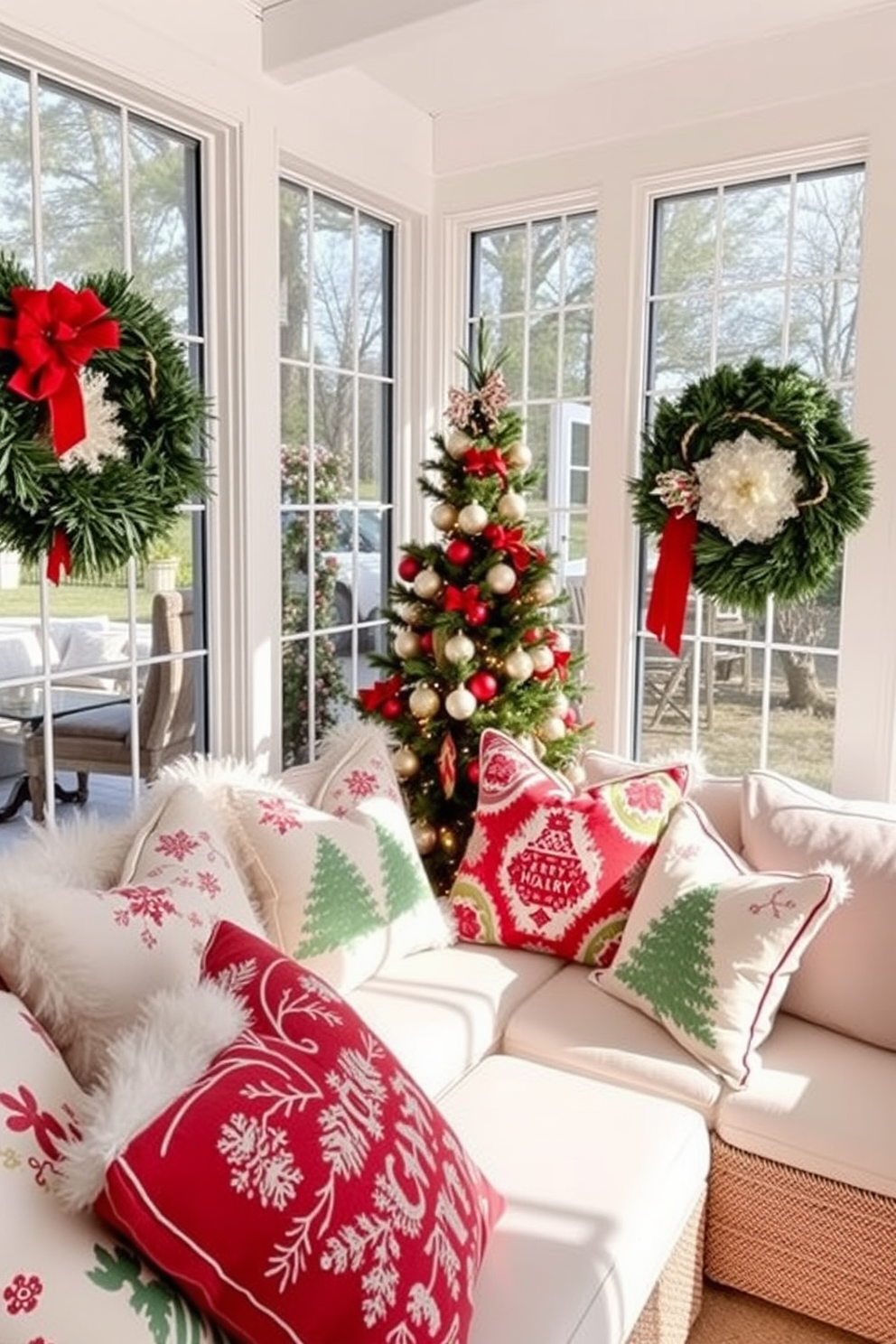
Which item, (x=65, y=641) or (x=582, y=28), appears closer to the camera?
(x=65, y=641)

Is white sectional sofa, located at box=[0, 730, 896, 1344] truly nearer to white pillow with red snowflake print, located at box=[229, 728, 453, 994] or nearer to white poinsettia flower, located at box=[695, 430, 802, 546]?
white pillow with red snowflake print, located at box=[229, 728, 453, 994]

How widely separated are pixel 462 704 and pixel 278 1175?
163cm

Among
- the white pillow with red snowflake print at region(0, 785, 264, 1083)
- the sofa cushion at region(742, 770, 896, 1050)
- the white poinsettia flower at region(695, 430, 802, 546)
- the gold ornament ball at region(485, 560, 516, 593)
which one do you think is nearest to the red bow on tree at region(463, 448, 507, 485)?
the gold ornament ball at region(485, 560, 516, 593)

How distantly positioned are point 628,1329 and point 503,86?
10.4 ft

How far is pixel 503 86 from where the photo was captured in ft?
9.89

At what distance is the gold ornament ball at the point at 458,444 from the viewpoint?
2.69m

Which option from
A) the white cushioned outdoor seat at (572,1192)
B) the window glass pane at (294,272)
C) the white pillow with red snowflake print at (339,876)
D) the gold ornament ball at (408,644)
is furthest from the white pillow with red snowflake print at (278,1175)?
the window glass pane at (294,272)

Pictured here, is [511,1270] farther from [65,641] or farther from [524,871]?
[65,641]

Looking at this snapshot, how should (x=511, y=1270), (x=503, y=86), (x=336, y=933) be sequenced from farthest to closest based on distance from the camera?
(x=503, y=86) < (x=336, y=933) < (x=511, y=1270)

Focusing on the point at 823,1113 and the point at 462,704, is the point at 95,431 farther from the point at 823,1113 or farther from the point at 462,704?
the point at 823,1113

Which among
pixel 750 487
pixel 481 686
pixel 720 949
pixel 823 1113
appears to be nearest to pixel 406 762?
pixel 481 686

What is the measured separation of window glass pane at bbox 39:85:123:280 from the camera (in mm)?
2217

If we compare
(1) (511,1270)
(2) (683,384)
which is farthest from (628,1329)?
(2) (683,384)

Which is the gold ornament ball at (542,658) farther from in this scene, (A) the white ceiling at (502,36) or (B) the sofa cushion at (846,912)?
(A) the white ceiling at (502,36)
